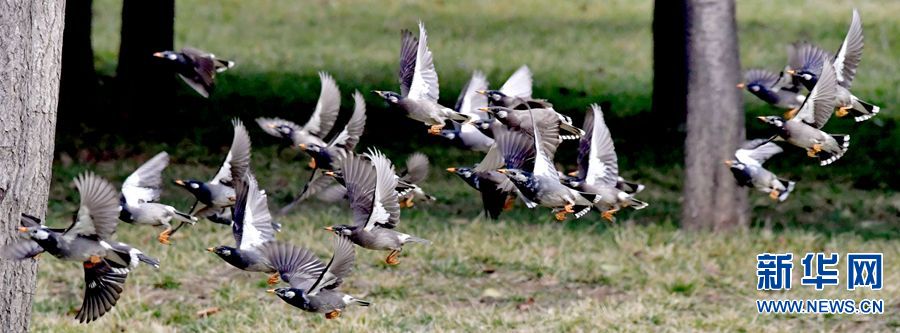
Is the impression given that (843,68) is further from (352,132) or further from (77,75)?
(77,75)

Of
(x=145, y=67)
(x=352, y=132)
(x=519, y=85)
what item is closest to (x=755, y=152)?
(x=519, y=85)

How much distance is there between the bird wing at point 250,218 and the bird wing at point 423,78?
558 mm

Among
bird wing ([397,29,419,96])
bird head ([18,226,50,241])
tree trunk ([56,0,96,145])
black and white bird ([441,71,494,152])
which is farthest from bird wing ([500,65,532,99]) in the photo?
tree trunk ([56,0,96,145])

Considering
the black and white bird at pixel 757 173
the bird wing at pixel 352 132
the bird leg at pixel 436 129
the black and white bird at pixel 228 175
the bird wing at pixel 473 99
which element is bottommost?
the black and white bird at pixel 228 175

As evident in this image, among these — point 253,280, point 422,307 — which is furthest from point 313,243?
point 422,307

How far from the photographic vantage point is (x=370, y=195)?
11.6 ft

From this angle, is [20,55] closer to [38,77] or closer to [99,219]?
[38,77]

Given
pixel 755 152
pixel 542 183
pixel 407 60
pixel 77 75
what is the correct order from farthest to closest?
pixel 77 75 < pixel 755 152 < pixel 407 60 < pixel 542 183

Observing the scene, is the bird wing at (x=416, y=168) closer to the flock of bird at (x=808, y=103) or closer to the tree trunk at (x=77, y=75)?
the flock of bird at (x=808, y=103)

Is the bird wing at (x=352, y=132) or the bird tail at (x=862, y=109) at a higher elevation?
the bird tail at (x=862, y=109)

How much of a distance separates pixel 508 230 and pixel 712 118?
4.80ft

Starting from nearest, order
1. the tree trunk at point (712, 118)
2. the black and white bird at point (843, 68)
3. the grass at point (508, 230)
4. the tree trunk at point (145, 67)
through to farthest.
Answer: the black and white bird at point (843, 68) → the grass at point (508, 230) → the tree trunk at point (712, 118) → the tree trunk at point (145, 67)

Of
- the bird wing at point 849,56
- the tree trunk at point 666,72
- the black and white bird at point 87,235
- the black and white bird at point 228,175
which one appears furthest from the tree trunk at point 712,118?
the black and white bird at point 87,235

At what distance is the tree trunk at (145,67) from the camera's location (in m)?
11.2
